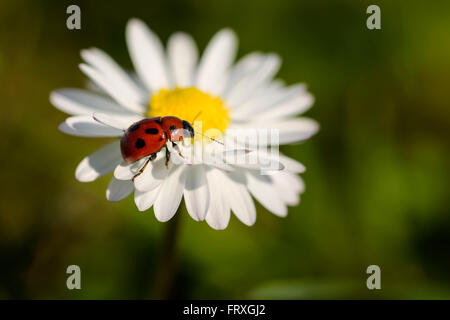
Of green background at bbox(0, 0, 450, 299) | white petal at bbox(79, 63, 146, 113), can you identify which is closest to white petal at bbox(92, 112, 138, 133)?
white petal at bbox(79, 63, 146, 113)

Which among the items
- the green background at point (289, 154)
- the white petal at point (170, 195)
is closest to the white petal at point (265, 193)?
the white petal at point (170, 195)

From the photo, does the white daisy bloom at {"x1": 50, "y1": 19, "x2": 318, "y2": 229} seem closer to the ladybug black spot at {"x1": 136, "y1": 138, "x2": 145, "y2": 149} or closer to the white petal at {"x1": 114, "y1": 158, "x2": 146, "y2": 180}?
the white petal at {"x1": 114, "y1": 158, "x2": 146, "y2": 180}

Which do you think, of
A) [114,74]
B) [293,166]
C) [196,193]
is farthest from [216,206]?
[114,74]

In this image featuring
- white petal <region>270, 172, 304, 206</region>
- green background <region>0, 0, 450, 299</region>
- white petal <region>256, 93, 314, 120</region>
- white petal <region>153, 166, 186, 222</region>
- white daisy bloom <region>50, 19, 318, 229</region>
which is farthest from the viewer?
green background <region>0, 0, 450, 299</region>

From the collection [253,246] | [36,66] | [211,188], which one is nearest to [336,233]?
[253,246]

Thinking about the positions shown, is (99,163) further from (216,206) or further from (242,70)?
(242,70)

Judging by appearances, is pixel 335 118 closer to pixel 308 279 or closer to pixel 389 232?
pixel 389 232
